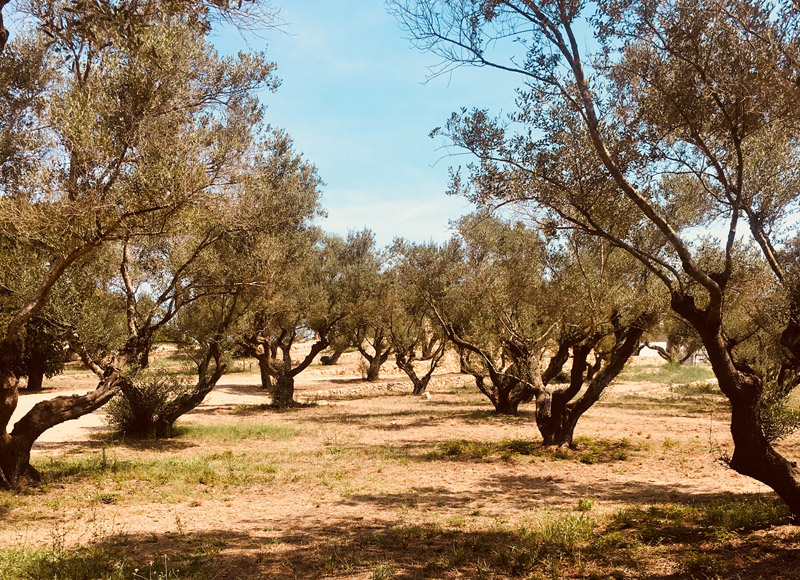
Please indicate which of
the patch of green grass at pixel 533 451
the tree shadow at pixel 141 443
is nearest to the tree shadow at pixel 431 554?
the patch of green grass at pixel 533 451

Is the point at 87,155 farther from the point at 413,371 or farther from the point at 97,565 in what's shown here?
the point at 413,371

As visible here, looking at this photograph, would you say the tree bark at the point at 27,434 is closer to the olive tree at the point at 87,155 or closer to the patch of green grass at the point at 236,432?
the olive tree at the point at 87,155

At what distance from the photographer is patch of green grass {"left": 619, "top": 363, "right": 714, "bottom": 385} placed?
39978mm

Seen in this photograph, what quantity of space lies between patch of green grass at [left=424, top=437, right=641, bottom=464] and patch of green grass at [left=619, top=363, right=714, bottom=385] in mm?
24420

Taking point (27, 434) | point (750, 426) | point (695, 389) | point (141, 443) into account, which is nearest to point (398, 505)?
point (750, 426)

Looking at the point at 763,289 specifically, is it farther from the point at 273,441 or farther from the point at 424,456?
the point at 273,441

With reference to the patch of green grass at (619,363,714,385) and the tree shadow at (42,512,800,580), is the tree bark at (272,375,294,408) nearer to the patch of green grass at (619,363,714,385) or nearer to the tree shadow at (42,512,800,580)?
the tree shadow at (42,512,800,580)

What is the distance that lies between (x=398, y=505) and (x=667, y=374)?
39.9 meters

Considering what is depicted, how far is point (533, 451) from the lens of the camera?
15.0m

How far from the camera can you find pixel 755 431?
727 cm

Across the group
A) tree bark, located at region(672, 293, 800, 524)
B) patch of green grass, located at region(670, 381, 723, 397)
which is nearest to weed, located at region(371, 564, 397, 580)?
tree bark, located at region(672, 293, 800, 524)

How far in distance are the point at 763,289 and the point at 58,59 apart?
68.9ft

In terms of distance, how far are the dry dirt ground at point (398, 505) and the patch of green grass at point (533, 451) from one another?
86 millimetres

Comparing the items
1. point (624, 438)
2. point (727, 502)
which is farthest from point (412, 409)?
point (727, 502)
